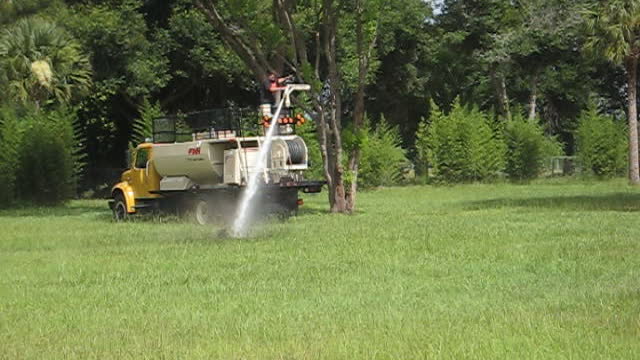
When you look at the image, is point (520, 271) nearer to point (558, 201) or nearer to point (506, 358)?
point (506, 358)

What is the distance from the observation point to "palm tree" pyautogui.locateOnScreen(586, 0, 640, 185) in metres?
37.5

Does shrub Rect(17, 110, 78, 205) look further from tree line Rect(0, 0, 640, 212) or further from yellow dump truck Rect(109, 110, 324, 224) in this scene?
yellow dump truck Rect(109, 110, 324, 224)

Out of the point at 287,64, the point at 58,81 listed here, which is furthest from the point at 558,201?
the point at 58,81

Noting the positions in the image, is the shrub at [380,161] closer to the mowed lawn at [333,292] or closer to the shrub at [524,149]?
the shrub at [524,149]

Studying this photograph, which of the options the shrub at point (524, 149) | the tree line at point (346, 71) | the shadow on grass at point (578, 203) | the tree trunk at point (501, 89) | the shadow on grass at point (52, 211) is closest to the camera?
the shadow on grass at point (578, 203)

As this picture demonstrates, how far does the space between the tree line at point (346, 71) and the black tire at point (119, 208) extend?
521 cm

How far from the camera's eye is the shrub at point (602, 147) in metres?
46.8

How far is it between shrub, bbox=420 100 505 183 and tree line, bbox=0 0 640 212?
81 millimetres

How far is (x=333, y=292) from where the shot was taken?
36.2ft

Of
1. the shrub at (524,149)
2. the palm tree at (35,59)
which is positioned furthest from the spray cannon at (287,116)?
the shrub at (524,149)

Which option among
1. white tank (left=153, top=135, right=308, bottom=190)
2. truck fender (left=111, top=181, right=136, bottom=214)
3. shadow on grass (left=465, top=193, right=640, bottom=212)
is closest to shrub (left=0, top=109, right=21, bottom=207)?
truck fender (left=111, top=181, right=136, bottom=214)

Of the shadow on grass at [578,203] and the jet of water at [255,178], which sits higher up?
the jet of water at [255,178]

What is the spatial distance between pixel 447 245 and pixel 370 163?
3008 cm

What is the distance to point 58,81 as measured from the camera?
32344mm
